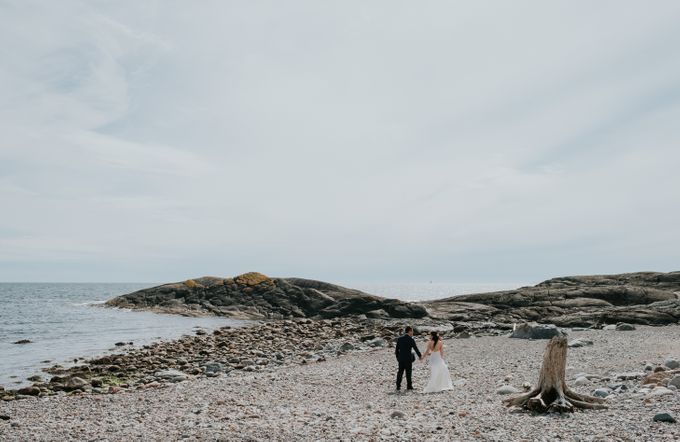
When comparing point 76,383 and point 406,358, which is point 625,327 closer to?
point 406,358

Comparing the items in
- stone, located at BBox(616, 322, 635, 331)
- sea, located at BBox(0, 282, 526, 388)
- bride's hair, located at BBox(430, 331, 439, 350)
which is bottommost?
sea, located at BBox(0, 282, 526, 388)

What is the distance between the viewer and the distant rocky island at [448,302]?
43594 mm

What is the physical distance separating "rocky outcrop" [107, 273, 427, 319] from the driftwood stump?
37.9 meters

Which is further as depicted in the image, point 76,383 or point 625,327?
point 625,327

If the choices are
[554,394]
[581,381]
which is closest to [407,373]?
[581,381]

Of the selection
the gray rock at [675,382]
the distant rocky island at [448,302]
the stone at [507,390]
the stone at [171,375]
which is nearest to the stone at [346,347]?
the stone at [171,375]

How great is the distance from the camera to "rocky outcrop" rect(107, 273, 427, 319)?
5381 centimetres

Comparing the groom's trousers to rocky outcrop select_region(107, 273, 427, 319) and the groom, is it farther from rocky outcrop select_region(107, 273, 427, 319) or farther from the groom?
rocky outcrop select_region(107, 273, 427, 319)

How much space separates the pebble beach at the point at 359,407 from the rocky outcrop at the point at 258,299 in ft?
97.8

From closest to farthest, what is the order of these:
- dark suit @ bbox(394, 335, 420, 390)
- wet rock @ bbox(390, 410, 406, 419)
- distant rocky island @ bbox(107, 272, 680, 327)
A: wet rock @ bbox(390, 410, 406, 419) < dark suit @ bbox(394, 335, 420, 390) < distant rocky island @ bbox(107, 272, 680, 327)

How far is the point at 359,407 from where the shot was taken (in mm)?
14500

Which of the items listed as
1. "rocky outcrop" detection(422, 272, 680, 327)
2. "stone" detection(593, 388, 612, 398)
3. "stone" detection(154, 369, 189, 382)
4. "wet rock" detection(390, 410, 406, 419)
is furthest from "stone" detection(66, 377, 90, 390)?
"rocky outcrop" detection(422, 272, 680, 327)

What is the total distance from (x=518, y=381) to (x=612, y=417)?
609 centimetres

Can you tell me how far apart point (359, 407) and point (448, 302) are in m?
39.9
